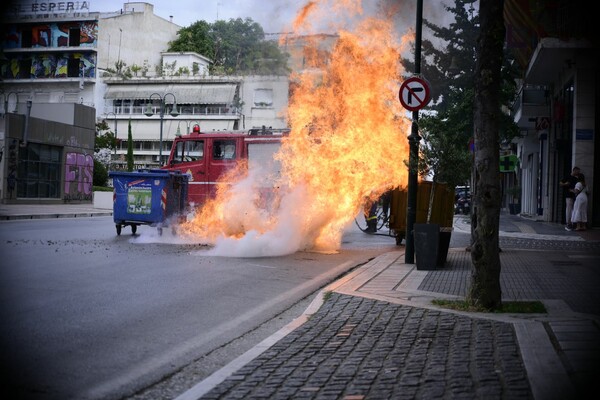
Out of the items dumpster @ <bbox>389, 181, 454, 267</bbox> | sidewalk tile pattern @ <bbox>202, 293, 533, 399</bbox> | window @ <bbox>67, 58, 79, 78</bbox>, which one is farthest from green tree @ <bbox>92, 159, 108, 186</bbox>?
sidewalk tile pattern @ <bbox>202, 293, 533, 399</bbox>

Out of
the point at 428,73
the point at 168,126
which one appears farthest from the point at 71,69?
the point at 428,73

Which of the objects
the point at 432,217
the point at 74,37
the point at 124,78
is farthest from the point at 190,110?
the point at 432,217

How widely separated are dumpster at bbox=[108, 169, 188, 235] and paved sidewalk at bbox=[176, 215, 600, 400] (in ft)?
32.7

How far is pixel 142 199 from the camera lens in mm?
18781

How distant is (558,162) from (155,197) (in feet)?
59.0

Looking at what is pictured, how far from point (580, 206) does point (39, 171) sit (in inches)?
1194

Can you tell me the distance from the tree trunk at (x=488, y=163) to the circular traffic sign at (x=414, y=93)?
4785mm

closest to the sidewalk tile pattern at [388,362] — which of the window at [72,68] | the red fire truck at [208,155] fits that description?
the red fire truck at [208,155]

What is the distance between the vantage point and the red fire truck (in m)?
21.3

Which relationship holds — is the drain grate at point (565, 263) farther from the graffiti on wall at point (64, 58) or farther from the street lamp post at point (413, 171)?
the graffiti on wall at point (64, 58)

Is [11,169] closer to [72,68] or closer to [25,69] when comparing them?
[25,69]

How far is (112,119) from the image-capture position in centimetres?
7762

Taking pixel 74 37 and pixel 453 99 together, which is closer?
pixel 453 99

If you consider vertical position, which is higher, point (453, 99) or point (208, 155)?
→ point (453, 99)
